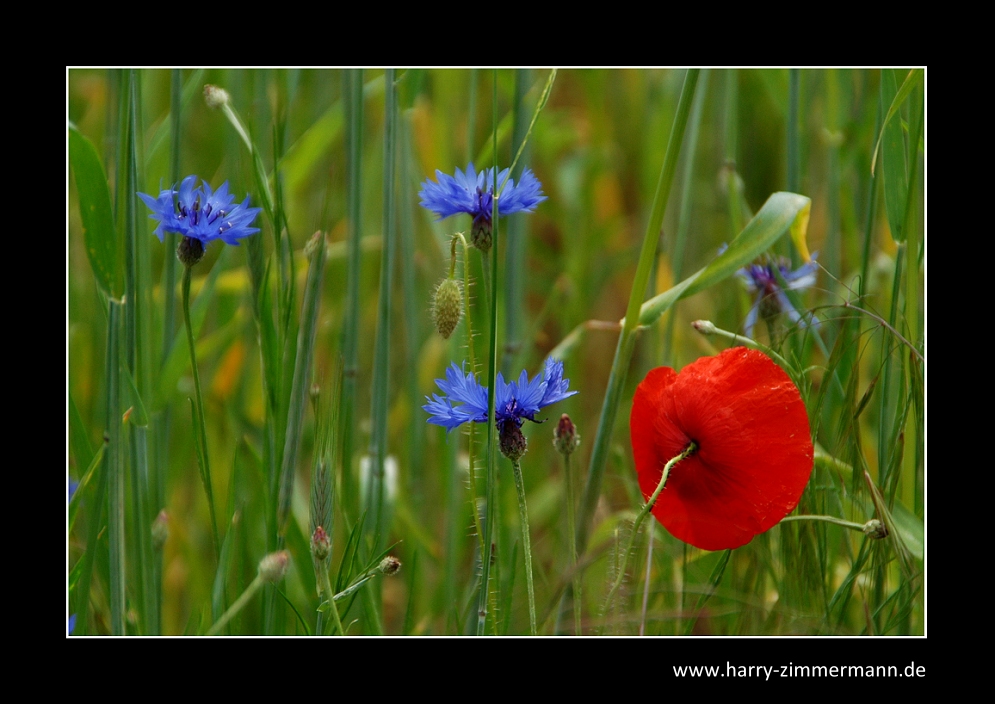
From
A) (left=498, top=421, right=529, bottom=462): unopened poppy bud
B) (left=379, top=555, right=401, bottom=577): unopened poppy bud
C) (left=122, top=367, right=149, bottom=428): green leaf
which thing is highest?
(left=122, top=367, right=149, bottom=428): green leaf

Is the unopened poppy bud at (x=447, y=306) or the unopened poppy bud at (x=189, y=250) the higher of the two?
the unopened poppy bud at (x=189, y=250)

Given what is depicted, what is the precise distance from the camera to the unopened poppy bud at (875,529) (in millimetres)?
547

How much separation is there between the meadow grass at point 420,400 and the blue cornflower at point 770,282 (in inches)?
0.5

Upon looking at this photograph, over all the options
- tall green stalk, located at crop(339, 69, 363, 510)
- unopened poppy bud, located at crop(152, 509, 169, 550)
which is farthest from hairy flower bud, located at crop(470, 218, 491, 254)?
unopened poppy bud, located at crop(152, 509, 169, 550)

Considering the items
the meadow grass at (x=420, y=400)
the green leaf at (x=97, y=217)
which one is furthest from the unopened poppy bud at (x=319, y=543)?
the green leaf at (x=97, y=217)

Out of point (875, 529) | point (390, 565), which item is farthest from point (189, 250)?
point (875, 529)

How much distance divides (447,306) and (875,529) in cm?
30

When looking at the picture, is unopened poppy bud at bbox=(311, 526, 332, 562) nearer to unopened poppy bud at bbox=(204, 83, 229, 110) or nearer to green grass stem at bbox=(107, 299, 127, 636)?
green grass stem at bbox=(107, 299, 127, 636)

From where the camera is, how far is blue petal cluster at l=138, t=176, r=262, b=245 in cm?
54

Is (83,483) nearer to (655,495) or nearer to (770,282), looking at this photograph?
(655,495)

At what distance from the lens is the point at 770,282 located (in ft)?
2.42

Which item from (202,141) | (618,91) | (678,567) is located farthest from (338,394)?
(618,91)

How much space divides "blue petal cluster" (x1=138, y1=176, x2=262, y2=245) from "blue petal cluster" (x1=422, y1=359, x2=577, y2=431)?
161 millimetres

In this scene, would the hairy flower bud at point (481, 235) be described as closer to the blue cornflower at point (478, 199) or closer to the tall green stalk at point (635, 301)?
the blue cornflower at point (478, 199)
